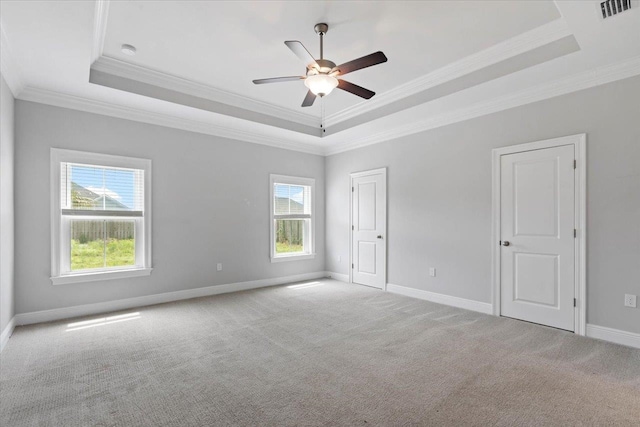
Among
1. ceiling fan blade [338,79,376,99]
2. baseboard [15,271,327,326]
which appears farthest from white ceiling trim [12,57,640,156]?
baseboard [15,271,327,326]

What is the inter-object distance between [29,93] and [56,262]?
2.02 meters

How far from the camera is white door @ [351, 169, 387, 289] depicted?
18.0 ft

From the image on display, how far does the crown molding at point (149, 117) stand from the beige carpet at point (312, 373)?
8.75 feet

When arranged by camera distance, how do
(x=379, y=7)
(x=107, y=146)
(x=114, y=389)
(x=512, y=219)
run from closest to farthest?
(x=114, y=389) → (x=379, y=7) → (x=512, y=219) → (x=107, y=146)

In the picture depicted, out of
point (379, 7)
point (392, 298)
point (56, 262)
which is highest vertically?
point (379, 7)

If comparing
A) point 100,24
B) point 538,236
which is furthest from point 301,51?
point 538,236

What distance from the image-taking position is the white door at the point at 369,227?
5.48 m

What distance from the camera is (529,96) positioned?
374 cm

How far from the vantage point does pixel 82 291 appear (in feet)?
13.3

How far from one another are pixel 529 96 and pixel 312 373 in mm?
3883

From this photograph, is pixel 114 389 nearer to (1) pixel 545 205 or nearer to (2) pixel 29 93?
(2) pixel 29 93

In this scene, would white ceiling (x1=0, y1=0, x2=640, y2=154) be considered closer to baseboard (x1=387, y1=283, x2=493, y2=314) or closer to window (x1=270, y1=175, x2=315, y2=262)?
window (x1=270, y1=175, x2=315, y2=262)

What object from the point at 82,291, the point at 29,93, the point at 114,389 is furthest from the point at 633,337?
the point at 29,93

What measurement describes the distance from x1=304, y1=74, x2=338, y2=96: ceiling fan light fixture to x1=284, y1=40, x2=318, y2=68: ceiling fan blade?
10 cm
